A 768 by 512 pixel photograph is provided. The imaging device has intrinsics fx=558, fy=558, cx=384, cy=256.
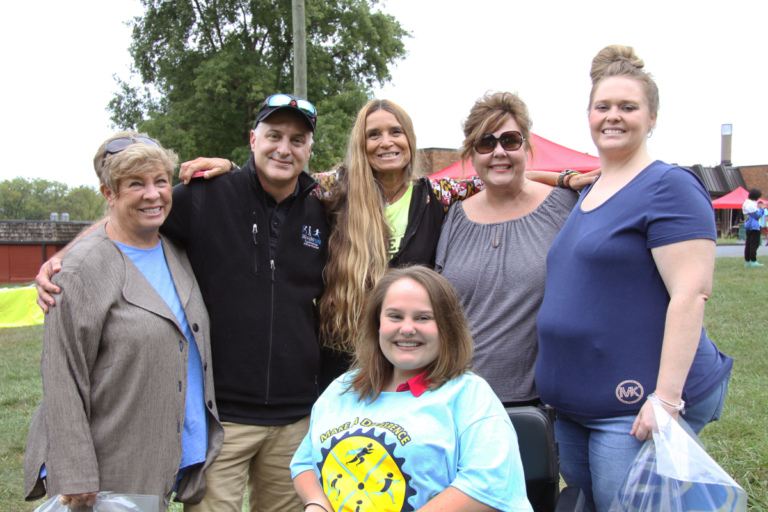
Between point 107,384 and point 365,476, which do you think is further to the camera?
point 107,384

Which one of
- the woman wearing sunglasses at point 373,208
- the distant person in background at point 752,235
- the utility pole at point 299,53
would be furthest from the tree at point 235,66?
the woman wearing sunglasses at point 373,208

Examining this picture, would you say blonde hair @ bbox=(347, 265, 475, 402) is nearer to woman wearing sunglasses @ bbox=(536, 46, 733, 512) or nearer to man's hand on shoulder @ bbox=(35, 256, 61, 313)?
woman wearing sunglasses @ bbox=(536, 46, 733, 512)

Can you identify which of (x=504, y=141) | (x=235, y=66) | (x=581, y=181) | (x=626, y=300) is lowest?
(x=626, y=300)

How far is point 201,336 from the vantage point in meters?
2.26

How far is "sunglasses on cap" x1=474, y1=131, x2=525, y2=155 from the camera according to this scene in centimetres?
254

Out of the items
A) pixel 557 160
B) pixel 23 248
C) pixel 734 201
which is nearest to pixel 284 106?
pixel 557 160

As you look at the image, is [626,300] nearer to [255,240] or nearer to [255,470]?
[255,240]

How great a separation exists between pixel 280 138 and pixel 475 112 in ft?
2.99

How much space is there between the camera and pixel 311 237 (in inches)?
104

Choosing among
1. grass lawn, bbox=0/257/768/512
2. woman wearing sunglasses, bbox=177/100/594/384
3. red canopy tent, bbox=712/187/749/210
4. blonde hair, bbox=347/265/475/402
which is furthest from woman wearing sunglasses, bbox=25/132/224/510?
red canopy tent, bbox=712/187/749/210

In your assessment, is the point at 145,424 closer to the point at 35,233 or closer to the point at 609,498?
the point at 609,498

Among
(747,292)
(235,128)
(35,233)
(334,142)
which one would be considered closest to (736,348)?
(747,292)

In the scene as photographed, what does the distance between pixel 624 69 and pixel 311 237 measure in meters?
1.48

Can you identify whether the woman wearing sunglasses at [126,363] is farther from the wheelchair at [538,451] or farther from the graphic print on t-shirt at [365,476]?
the wheelchair at [538,451]
